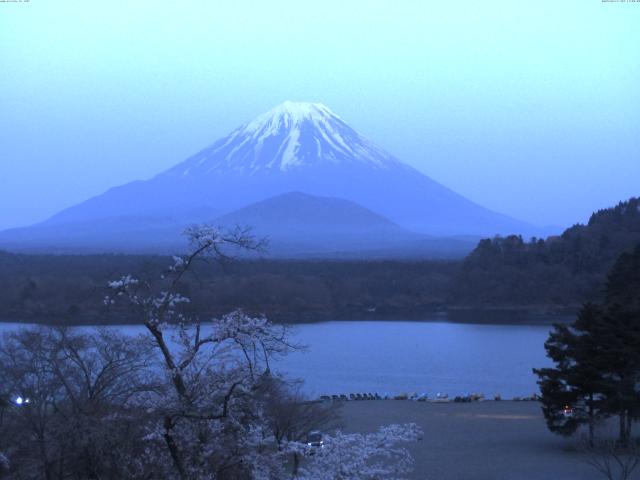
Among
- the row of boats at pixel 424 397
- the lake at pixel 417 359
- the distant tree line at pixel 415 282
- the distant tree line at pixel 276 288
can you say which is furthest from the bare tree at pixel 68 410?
the distant tree line at pixel 415 282

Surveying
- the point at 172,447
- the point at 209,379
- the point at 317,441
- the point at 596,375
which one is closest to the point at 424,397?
the point at 596,375

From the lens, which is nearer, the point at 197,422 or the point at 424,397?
the point at 197,422

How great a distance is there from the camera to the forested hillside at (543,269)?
40.1m

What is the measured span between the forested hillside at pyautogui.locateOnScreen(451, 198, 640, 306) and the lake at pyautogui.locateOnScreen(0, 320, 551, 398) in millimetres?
8611

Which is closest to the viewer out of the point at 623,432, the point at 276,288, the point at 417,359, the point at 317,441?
the point at 317,441

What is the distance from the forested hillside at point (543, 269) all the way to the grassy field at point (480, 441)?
22940 millimetres

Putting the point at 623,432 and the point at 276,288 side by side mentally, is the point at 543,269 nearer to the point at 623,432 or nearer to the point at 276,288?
the point at 276,288

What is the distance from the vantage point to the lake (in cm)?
1931

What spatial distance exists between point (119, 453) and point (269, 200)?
3868 inches

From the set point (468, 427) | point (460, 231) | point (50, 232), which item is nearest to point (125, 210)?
point (50, 232)

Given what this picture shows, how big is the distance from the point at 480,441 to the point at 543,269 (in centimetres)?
2967

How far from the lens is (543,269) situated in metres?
41.8

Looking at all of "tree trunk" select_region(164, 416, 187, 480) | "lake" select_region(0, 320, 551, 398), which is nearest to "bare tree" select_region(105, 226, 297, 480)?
"tree trunk" select_region(164, 416, 187, 480)

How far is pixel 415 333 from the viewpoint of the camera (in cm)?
2973
